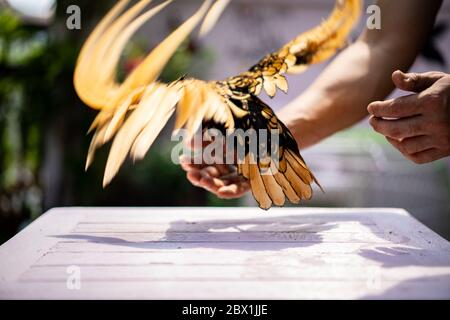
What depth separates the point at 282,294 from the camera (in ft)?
2.28

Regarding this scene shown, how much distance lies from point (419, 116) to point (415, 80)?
65mm

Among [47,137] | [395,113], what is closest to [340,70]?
[395,113]

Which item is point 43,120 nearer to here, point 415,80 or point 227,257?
point 227,257

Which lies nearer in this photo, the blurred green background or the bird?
the bird

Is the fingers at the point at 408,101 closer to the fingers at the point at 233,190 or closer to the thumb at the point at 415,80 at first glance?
the thumb at the point at 415,80

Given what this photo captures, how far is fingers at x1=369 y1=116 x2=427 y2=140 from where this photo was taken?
0.86 metres

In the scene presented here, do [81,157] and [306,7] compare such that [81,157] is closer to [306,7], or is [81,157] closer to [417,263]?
[306,7]

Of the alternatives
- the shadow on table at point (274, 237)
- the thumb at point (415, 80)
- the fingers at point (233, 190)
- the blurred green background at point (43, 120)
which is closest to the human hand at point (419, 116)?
the thumb at point (415, 80)

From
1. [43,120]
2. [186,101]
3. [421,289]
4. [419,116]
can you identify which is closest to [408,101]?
[419,116]

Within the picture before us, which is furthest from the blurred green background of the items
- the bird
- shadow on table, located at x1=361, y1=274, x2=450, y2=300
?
shadow on table, located at x1=361, y1=274, x2=450, y2=300

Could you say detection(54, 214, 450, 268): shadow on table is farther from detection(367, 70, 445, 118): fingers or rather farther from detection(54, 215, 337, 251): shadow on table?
detection(367, 70, 445, 118): fingers

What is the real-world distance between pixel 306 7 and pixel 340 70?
0.56 metres

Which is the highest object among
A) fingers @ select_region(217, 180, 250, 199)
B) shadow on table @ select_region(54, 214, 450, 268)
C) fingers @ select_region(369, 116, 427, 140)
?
fingers @ select_region(369, 116, 427, 140)

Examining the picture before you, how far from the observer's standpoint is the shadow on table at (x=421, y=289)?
689 millimetres
